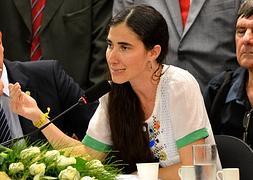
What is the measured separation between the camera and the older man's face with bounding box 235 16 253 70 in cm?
317

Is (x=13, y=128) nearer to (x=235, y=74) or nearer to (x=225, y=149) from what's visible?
(x=225, y=149)

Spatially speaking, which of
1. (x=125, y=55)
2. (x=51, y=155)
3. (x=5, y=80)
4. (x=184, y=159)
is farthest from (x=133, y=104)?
(x=51, y=155)

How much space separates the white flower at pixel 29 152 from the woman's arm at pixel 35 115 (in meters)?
0.76

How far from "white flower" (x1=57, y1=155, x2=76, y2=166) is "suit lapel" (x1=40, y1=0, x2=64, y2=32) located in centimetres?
201

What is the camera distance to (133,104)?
2801 mm

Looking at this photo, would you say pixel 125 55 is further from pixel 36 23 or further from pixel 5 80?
pixel 36 23

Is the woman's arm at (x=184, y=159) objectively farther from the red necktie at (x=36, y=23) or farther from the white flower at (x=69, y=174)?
the red necktie at (x=36, y=23)

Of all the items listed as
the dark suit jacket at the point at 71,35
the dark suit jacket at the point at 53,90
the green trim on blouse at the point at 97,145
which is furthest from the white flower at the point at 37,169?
the dark suit jacket at the point at 71,35

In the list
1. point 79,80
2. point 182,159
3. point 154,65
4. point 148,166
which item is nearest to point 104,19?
point 79,80

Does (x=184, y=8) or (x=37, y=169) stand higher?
(x=184, y=8)

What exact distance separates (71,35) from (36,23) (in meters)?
0.21

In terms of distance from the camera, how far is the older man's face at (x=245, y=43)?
3.17 m

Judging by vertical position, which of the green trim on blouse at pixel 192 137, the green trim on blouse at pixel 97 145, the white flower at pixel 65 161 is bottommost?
the green trim on blouse at pixel 97 145

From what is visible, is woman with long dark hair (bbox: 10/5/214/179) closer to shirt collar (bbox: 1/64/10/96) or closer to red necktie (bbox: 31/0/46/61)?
shirt collar (bbox: 1/64/10/96)
